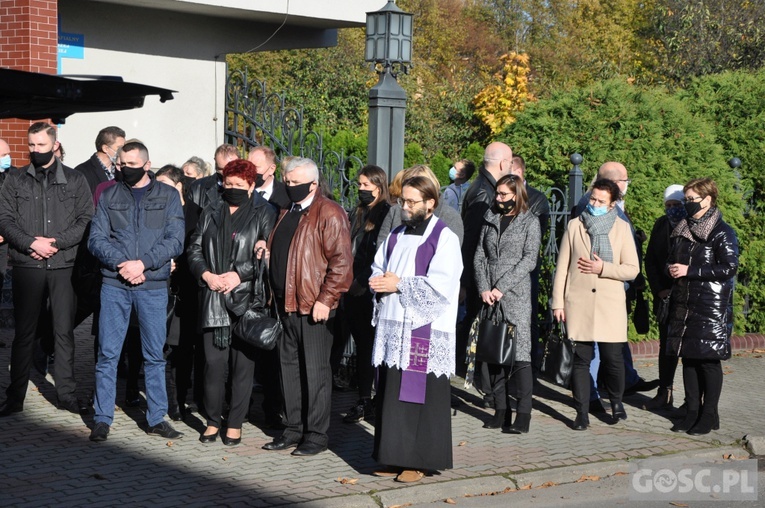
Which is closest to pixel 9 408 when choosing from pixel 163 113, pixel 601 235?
pixel 601 235

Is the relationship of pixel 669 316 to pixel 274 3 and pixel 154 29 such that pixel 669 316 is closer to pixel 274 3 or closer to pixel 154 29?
pixel 274 3

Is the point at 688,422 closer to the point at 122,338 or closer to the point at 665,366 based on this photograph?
the point at 665,366

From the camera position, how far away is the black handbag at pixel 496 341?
26.2 feet

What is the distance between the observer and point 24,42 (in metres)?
12.5

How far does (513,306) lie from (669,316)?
1.44 meters

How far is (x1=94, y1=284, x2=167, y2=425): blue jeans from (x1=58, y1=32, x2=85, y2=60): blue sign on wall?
8177mm

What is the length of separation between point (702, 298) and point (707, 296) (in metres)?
0.04

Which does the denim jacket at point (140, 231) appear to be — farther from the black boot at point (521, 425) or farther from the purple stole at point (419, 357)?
the black boot at point (521, 425)

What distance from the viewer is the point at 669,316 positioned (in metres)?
8.57

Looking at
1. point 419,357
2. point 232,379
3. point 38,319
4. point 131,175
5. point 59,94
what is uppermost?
point 59,94

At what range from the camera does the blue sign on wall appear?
579 inches

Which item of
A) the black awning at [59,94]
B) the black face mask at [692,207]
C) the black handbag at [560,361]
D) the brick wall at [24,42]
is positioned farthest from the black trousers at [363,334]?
the brick wall at [24,42]

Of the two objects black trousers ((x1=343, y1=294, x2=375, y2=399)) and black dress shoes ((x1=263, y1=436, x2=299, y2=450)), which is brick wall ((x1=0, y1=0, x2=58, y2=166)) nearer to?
black trousers ((x1=343, y1=294, x2=375, y2=399))

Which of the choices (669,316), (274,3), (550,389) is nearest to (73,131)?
(274,3)
